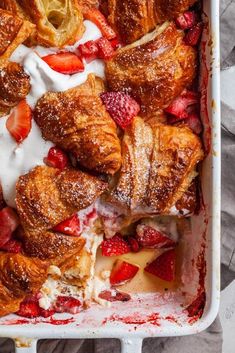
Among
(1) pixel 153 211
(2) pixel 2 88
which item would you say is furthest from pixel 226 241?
(2) pixel 2 88

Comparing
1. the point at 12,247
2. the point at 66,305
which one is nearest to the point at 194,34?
the point at 12,247

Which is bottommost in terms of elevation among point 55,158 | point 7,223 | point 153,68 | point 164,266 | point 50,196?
point 164,266

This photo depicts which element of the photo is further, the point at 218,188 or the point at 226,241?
the point at 226,241

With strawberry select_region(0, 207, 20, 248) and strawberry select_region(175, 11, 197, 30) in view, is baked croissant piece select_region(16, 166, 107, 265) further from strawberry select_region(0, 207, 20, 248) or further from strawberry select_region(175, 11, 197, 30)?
strawberry select_region(175, 11, 197, 30)

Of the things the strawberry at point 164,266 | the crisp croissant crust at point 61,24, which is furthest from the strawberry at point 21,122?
the strawberry at point 164,266

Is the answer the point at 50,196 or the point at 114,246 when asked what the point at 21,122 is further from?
the point at 114,246

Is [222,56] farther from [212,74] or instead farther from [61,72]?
[61,72]

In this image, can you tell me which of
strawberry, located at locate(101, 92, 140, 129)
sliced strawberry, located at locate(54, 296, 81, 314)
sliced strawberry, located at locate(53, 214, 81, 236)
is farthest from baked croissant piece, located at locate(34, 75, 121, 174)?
sliced strawberry, located at locate(54, 296, 81, 314)
